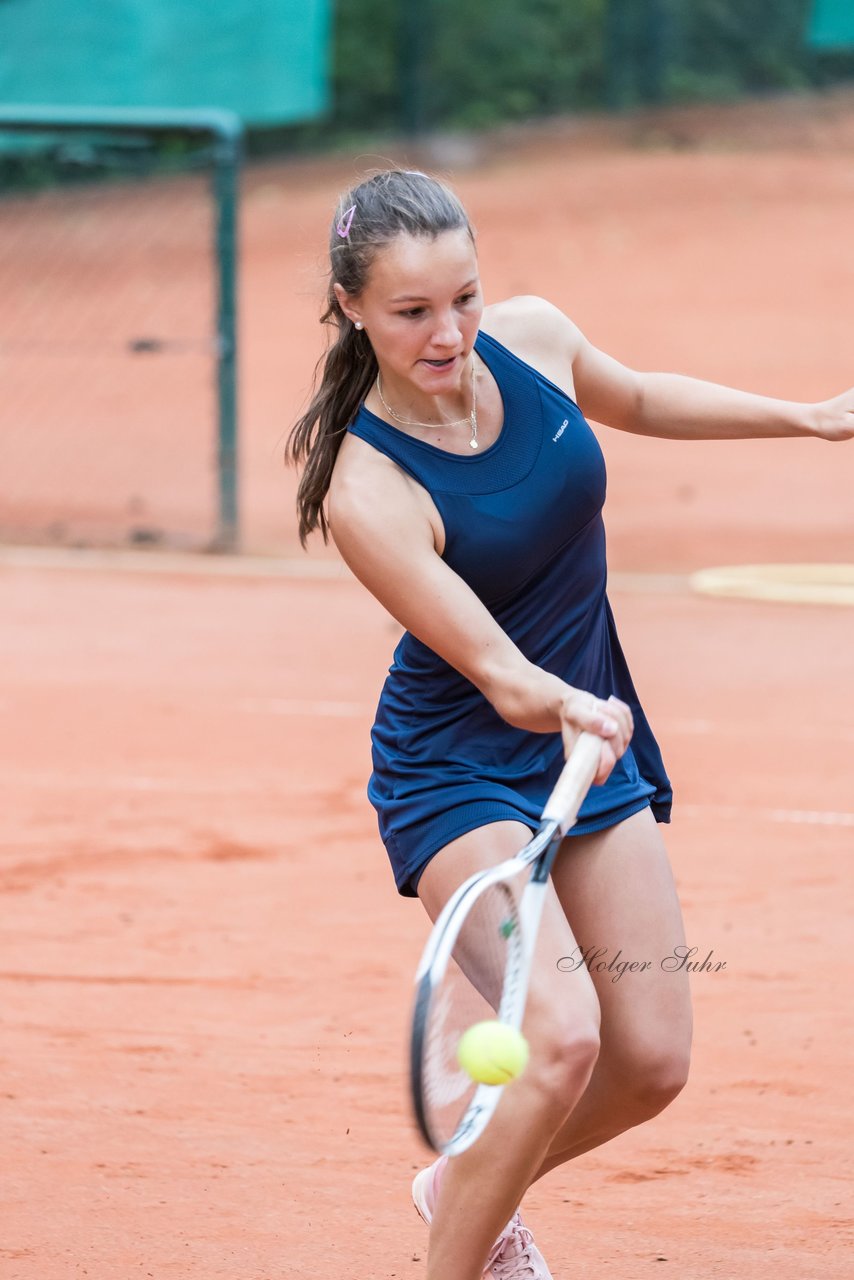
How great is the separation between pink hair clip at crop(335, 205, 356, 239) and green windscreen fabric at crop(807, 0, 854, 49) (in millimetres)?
16273

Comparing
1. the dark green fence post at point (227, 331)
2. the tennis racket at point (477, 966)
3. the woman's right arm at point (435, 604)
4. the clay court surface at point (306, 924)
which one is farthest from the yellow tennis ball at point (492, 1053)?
the dark green fence post at point (227, 331)

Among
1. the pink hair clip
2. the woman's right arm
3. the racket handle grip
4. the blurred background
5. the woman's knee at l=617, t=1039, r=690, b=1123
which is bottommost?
the blurred background

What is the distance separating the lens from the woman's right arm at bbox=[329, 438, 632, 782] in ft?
9.42

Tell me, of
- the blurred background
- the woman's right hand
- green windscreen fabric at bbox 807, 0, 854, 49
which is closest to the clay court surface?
the woman's right hand

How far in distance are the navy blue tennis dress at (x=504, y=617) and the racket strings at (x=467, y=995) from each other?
20cm

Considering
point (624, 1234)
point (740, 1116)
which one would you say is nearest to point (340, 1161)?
point (624, 1234)

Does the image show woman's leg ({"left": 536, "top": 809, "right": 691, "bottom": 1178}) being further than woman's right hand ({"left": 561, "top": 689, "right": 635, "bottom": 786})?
Yes

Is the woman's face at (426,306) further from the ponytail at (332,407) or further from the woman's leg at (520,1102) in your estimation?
the woman's leg at (520,1102)

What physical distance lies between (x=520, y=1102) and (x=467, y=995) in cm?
23

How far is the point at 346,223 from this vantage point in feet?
10.1

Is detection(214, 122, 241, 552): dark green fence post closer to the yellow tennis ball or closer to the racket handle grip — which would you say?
the racket handle grip

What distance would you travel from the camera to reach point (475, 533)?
3045 mm

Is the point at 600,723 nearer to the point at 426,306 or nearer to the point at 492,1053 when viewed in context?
the point at 492,1053

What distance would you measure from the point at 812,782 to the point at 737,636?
2664mm
